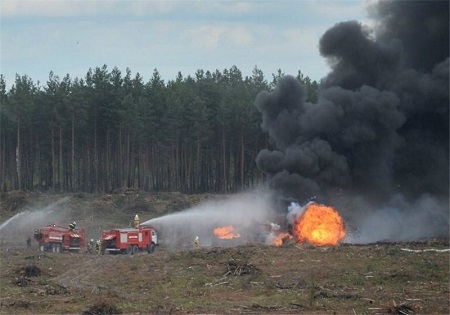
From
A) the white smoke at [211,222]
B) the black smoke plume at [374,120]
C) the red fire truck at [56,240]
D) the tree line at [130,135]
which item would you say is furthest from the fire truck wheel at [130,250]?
the tree line at [130,135]

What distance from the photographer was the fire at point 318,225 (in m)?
49.0

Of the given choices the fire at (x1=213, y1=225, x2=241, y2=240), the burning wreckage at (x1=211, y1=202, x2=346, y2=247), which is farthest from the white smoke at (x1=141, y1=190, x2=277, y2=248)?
the burning wreckage at (x1=211, y1=202, x2=346, y2=247)

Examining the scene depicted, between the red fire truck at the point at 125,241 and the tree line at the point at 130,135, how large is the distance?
3609 cm

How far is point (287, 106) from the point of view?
58.2 m

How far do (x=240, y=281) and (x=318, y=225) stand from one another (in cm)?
1337

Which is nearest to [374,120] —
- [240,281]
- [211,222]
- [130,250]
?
[211,222]

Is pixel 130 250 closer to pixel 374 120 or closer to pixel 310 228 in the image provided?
pixel 310 228

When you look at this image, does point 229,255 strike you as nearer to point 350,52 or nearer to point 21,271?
point 21,271

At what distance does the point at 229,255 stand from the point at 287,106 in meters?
16.8

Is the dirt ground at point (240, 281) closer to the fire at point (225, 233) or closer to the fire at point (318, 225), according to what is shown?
the fire at point (318, 225)

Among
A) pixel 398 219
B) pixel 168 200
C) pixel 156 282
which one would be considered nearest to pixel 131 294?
pixel 156 282

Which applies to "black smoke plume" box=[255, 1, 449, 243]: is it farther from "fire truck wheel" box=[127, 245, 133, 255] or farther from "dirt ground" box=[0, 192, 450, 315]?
"fire truck wheel" box=[127, 245, 133, 255]

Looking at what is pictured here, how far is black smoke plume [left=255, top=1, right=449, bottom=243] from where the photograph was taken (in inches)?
2096

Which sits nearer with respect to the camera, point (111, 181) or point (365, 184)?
point (365, 184)
